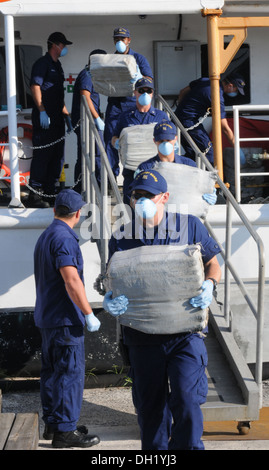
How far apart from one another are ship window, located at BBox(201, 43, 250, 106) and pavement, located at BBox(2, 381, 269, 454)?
153 inches

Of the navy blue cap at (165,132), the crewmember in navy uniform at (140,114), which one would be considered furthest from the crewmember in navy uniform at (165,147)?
the crewmember in navy uniform at (140,114)

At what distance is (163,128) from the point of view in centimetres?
618

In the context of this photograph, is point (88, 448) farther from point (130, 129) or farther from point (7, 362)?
point (130, 129)

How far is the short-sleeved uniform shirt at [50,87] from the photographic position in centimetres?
805

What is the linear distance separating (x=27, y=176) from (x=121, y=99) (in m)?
1.54

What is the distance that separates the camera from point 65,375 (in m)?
5.52

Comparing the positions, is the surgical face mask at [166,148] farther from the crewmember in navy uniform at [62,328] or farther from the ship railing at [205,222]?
the crewmember in navy uniform at [62,328]

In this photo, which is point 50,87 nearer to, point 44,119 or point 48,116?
point 48,116

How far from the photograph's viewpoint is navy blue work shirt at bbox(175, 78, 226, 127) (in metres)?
8.38

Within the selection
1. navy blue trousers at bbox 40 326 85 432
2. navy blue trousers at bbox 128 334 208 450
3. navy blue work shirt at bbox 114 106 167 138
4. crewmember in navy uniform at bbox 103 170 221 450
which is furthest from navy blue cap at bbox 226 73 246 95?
navy blue trousers at bbox 128 334 208 450

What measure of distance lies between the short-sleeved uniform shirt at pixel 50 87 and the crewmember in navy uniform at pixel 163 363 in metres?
3.83

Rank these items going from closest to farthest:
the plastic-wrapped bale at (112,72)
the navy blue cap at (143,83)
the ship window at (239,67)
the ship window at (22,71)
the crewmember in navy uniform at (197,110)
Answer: the navy blue cap at (143,83) → the plastic-wrapped bale at (112,72) → the crewmember in navy uniform at (197,110) → the ship window at (22,71) → the ship window at (239,67)

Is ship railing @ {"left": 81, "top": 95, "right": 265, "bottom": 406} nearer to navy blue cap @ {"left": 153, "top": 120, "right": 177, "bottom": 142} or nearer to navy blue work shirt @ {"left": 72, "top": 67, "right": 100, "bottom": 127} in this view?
navy blue work shirt @ {"left": 72, "top": 67, "right": 100, "bottom": 127}
